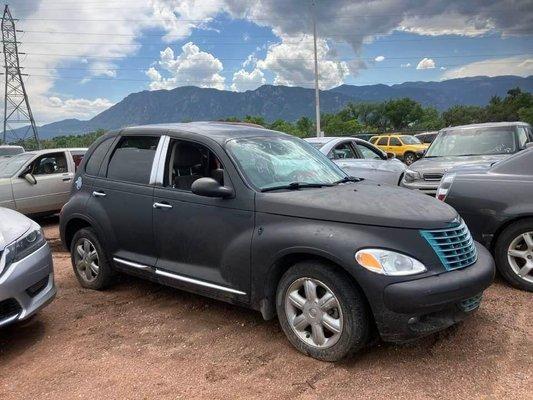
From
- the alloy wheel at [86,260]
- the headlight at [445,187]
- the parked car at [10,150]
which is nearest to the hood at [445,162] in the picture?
the headlight at [445,187]

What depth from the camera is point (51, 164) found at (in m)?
10.6

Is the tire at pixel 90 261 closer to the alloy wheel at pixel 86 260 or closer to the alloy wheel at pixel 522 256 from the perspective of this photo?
the alloy wheel at pixel 86 260

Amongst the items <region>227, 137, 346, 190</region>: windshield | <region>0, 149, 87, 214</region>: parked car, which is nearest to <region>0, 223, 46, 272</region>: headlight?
<region>227, 137, 346, 190</region>: windshield

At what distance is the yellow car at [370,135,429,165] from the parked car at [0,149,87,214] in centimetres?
1974

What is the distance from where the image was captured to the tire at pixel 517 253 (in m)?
4.57

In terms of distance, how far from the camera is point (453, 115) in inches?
3120

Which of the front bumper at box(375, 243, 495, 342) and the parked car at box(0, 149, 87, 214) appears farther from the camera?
the parked car at box(0, 149, 87, 214)

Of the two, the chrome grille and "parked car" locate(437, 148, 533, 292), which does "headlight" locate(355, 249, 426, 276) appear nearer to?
the chrome grille

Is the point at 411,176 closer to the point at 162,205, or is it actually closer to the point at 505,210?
the point at 505,210

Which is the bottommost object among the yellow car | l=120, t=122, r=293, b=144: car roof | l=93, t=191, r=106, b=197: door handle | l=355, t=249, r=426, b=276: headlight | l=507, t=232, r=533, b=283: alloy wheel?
the yellow car

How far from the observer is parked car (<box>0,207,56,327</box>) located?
368 cm

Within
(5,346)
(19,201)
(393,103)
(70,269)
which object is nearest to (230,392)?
(5,346)

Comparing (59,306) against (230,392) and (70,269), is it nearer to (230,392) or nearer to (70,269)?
(70,269)

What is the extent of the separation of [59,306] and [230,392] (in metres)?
2.62
